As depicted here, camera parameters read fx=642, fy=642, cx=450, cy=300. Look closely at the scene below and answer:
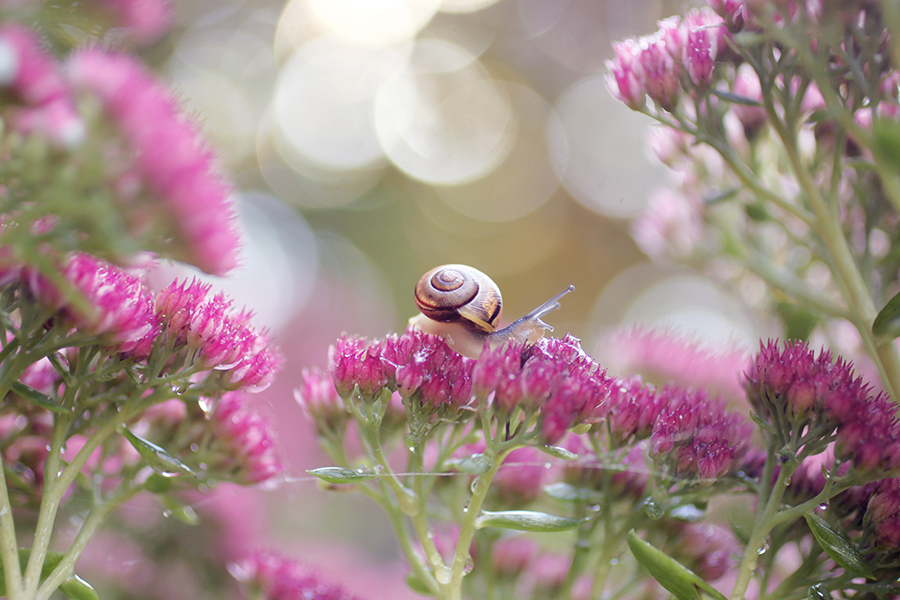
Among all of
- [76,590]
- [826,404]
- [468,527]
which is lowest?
[76,590]

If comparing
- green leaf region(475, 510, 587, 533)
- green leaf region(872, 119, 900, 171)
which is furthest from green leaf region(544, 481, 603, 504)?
green leaf region(872, 119, 900, 171)

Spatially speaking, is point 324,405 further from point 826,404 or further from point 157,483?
point 826,404

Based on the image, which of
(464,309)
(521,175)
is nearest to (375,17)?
(521,175)

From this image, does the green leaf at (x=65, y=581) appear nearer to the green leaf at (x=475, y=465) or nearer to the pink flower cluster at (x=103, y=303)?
the pink flower cluster at (x=103, y=303)

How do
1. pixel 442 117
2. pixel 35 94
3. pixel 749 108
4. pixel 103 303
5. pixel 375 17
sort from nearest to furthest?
pixel 35 94, pixel 103 303, pixel 749 108, pixel 442 117, pixel 375 17

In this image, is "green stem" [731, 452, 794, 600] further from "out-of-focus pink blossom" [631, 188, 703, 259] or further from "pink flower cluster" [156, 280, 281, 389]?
"out-of-focus pink blossom" [631, 188, 703, 259]

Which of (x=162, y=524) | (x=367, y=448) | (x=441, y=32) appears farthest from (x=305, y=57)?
(x=367, y=448)

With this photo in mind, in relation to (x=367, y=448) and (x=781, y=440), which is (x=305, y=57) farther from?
(x=781, y=440)
